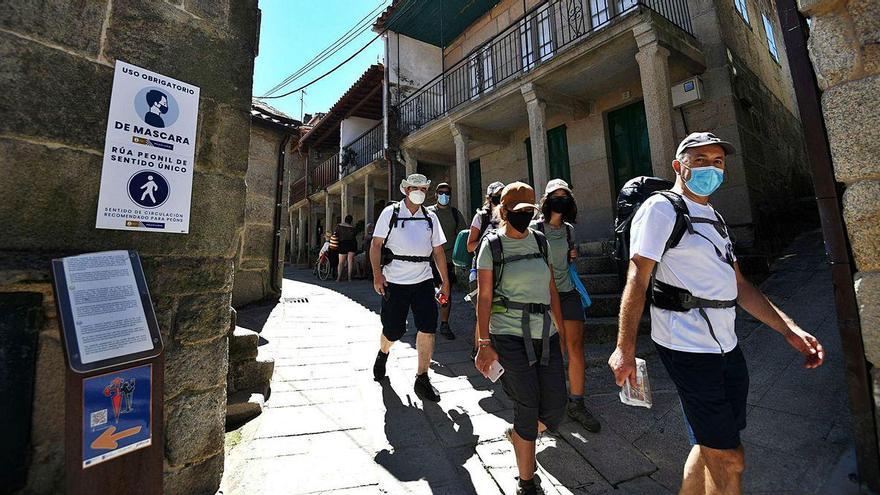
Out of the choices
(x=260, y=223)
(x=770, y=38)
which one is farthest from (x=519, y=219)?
(x=770, y=38)

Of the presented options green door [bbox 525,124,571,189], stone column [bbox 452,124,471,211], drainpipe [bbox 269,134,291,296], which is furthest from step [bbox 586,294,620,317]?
drainpipe [bbox 269,134,291,296]

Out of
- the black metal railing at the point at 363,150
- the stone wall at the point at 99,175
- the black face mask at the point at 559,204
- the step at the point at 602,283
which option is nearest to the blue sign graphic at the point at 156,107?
the stone wall at the point at 99,175

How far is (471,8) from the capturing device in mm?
10219

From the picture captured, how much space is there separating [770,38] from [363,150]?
12.7 metres

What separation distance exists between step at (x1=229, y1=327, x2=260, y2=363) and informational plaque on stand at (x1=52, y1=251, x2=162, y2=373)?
4.86ft

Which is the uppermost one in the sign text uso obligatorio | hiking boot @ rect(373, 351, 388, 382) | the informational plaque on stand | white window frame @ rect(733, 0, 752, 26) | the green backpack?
white window frame @ rect(733, 0, 752, 26)

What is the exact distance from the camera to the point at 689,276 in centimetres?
172

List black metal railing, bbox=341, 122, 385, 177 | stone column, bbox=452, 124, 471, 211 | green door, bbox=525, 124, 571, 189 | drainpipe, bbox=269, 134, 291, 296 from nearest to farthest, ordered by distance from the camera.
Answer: drainpipe, bbox=269, 134, 291, 296 → green door, bbox=525, 124, 571, 189 → stone column, bbox=452, 124, 471, 211 → black metal railing, bbox=341, 122, 385, 177

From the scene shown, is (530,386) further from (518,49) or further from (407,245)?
(518,49)

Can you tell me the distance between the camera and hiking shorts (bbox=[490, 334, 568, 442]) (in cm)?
199

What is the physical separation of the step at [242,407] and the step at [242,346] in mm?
272

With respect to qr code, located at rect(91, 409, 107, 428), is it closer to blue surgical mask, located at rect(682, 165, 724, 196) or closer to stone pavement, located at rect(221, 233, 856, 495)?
stone pavement, located at rect(221, 233, 856, 495)

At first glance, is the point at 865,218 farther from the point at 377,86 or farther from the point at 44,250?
the point at 377,86

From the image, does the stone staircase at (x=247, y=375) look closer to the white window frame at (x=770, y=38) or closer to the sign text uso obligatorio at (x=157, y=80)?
the sign text uso obligatorio at (x=157, y=80)
